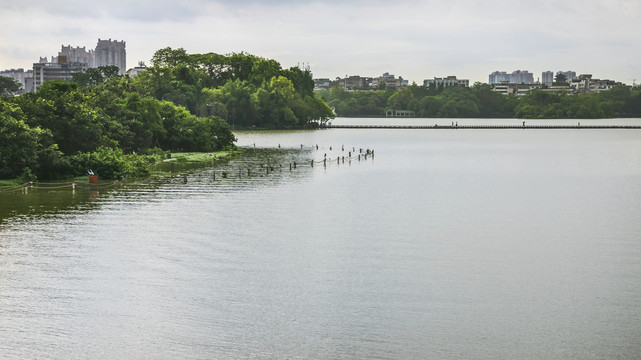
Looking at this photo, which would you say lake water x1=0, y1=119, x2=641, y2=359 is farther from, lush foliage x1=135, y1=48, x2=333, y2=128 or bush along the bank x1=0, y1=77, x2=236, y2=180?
lush foliage x1=135, y1=48, x2=333, y2=128

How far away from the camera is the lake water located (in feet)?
63.4

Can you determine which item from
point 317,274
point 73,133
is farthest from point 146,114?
point 317,274

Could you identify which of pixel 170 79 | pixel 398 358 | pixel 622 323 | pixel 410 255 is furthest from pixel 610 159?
pixel 170 79

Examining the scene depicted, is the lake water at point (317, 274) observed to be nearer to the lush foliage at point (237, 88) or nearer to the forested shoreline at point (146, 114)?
the forested shoreline at point (146, 114)

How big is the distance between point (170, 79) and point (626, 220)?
389ft

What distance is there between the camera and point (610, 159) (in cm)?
8581

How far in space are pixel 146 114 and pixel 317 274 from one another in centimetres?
5789

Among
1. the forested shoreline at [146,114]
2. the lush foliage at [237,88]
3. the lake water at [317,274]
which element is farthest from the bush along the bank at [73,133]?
the lush foliage at [237,88]

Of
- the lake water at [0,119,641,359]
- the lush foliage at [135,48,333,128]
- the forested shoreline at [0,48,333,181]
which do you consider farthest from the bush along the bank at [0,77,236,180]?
the lush foliage at [135,48,333,128]

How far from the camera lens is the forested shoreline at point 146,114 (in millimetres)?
54312

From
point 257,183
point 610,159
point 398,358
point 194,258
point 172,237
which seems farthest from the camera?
point 610,159

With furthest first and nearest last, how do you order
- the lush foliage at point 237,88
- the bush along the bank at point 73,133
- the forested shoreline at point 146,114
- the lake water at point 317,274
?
the lush foliage at point 237,88 → the forested shoreline at point 146,114 → the bush along the bank at point 73,133 → the lake water at point 317,274

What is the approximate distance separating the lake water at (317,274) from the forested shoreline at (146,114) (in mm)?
6193

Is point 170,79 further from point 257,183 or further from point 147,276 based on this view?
point 147,276
